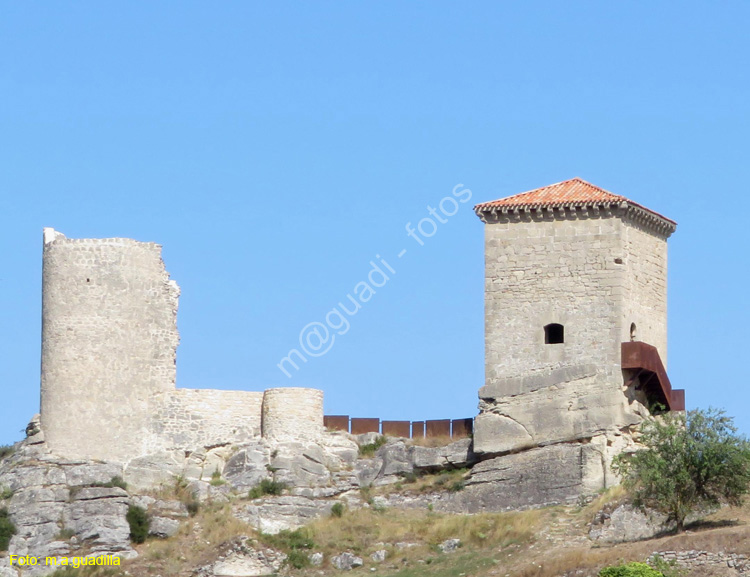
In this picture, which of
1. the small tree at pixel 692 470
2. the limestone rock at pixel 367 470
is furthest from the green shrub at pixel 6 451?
the small tree at pixel 692 470

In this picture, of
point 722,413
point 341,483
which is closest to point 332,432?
point 341,483

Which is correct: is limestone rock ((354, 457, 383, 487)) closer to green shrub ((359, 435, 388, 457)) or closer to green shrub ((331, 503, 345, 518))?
green shrub ((359, 435, 388, 457))

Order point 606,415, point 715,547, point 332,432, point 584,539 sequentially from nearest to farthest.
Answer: point 715,547 < point 584,539 < point 606,415 < point 332,432

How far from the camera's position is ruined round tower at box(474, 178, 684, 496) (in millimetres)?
49500

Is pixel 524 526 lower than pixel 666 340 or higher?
lower

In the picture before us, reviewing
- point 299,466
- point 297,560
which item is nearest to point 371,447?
point 299,466

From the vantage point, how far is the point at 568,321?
4997 cm

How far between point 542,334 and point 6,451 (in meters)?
13.4

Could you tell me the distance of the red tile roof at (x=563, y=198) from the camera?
1981 inches

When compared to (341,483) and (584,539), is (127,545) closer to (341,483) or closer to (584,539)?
(341,483)

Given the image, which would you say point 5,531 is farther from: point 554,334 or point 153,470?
point 554,334

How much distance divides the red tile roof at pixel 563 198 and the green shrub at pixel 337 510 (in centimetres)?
786

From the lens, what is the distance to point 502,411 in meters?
50.5

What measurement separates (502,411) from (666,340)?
4751 mm
